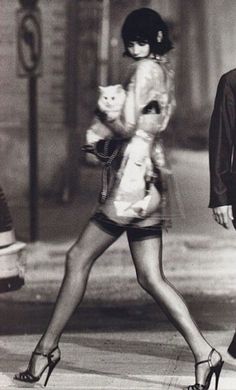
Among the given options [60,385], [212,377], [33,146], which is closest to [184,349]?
[212,377]

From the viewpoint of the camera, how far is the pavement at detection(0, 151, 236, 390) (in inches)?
280

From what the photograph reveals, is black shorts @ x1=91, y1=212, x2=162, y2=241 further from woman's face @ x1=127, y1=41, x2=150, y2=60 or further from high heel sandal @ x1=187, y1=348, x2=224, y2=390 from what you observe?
woman's face @ x1=127, y1=41, x2=150, y2=60

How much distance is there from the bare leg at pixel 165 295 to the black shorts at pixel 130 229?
0.03m

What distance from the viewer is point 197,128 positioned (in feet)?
24.3

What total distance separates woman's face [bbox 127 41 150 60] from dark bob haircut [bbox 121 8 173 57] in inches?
0.7

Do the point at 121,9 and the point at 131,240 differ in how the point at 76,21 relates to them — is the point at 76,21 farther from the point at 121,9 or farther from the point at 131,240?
the point at 131,240

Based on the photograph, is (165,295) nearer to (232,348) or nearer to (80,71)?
(232,348)

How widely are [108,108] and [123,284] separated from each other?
1.65 meters

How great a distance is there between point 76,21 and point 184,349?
2107 mm

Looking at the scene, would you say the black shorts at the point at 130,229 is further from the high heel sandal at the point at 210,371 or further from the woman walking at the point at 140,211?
the high heel sandal at the point at 210,371

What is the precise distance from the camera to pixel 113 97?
6.29 metres

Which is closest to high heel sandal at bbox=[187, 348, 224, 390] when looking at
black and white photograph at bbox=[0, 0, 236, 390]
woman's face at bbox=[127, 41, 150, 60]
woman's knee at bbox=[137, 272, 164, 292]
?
black and white photograph at bbox=[0, 0, 236, 390]

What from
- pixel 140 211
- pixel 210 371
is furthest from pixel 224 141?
pixel 210 371

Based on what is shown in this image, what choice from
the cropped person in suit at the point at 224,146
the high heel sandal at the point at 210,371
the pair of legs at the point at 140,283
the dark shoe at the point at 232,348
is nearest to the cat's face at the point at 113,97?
the cropped person in suit at the point at 224,146
